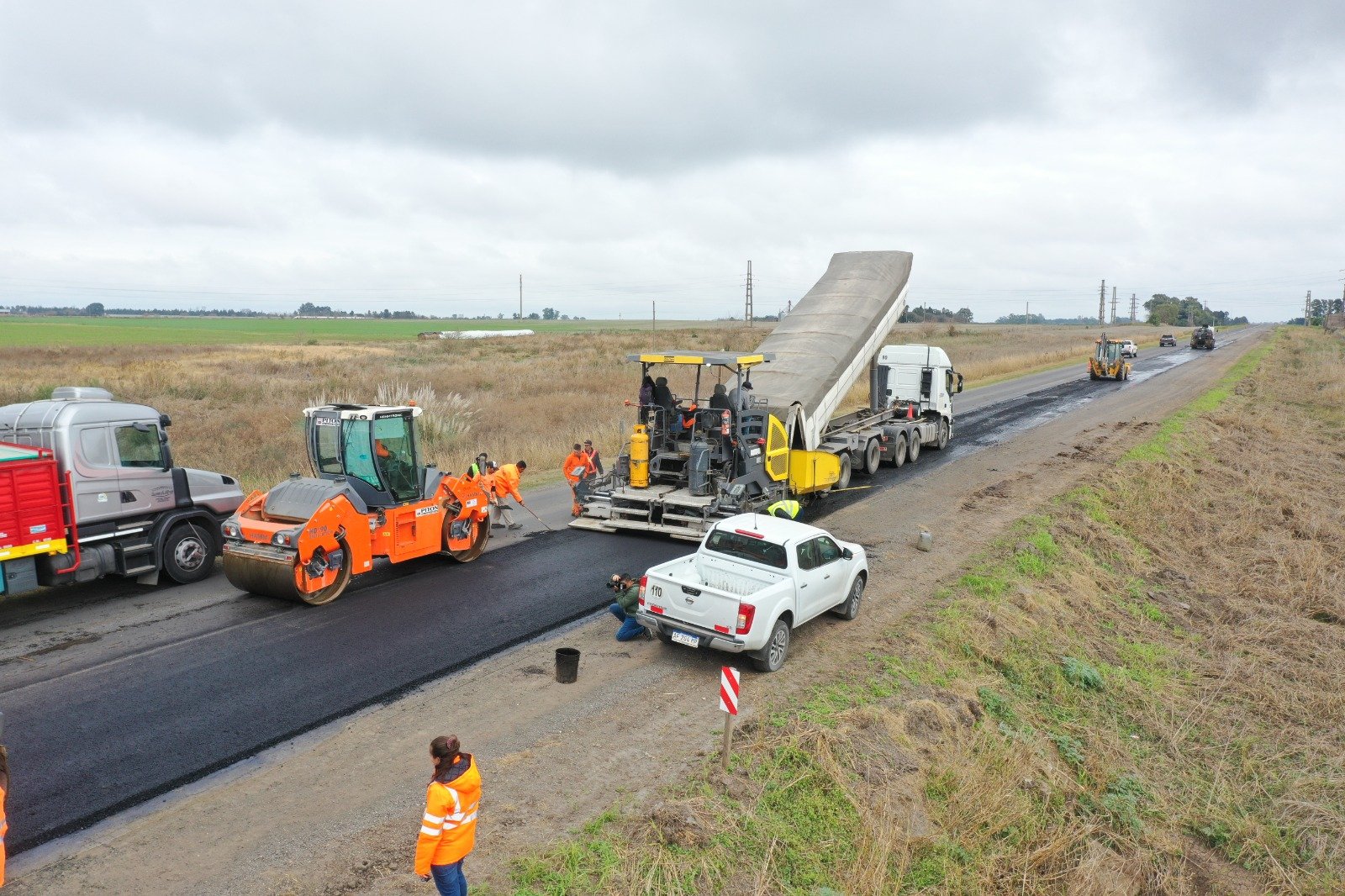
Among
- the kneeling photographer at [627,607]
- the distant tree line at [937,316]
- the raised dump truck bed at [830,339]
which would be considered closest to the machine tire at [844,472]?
the raised dump truck bed at [830,339]

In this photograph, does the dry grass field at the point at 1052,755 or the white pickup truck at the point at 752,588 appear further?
the white pickup truck at the point at 752,588

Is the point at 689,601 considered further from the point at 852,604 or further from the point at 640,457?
the point at 640,457

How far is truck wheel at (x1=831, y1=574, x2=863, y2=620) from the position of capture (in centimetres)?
1123

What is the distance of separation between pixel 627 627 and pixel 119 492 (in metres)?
7.53

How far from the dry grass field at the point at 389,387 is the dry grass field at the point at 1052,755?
1058 cm

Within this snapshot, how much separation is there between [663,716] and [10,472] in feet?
28.1

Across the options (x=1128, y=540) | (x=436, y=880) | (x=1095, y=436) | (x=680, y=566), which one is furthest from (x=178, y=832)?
(x=1095, y=436)

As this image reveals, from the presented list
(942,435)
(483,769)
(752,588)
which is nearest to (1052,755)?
(752,588)

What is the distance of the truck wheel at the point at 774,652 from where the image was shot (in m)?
9.52

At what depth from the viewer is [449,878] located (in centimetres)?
522

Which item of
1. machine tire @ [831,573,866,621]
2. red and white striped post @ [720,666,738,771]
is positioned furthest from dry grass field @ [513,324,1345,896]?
machine tire @ [831,573,866,621]

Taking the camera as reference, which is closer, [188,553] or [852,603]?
[852,603]

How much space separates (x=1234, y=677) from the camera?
439 inches

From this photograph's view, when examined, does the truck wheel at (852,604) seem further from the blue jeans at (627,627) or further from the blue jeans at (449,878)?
the blue jeans at (449,878)
